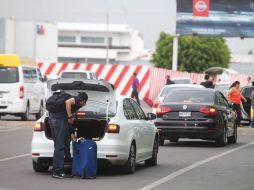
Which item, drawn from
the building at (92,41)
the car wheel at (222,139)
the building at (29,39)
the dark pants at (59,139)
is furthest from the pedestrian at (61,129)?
the building at (92,41)

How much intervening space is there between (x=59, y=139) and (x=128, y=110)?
1.96 metres

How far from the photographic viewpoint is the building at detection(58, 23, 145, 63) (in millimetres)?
154750

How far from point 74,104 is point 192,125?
845 centimetres

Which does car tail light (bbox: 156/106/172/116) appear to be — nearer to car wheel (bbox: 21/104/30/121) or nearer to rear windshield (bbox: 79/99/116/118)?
rear windshield (bbox: 79/99/116/118)

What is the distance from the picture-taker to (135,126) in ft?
57.1

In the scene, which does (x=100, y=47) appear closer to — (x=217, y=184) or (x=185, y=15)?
(x=185, y=15)

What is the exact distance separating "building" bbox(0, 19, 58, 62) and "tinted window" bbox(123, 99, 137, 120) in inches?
3221

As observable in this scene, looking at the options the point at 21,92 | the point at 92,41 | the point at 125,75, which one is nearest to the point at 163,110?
the point at 21,92

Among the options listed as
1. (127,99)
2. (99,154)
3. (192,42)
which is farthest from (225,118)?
(192,42)

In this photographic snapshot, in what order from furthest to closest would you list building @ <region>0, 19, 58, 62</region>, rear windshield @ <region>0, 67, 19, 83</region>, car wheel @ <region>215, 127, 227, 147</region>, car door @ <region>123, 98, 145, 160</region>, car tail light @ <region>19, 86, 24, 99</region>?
building @ <region>0, 19, 58, 62</region>, rear windshield @ <region>0, 67, 19, 83</region>, car tail light @ <region>19, 86, 24, 99</region>, car wheel @ <region>215, 127, 227, 147</region>, car door @ <region>123, 98, 145, 160</region>

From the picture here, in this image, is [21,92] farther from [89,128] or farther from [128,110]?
[89,128]

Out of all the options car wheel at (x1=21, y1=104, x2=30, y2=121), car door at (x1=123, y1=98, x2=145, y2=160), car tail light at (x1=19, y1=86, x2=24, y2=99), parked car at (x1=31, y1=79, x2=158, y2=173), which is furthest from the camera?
car wheel at (x1=21, y1=104, x2=30, y2=121)

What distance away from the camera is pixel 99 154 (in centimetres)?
1636

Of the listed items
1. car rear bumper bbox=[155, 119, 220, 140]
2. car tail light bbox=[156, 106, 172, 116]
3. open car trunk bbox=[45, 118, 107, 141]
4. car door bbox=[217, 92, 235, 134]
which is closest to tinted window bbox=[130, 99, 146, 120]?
open car trunk bbox=[45, 118, 107, 141]
